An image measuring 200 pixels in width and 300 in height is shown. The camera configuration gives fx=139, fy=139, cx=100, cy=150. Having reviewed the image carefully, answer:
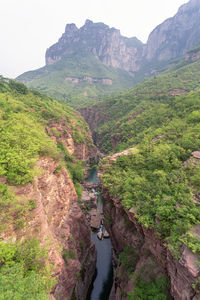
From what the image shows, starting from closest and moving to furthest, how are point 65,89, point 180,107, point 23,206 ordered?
point 23,206 < point 180,107 < point 65,89

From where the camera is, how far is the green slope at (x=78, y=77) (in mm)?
103500

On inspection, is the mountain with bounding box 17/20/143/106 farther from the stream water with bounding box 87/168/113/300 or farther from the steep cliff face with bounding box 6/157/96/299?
the stream water with bounding box 87/168/113/300

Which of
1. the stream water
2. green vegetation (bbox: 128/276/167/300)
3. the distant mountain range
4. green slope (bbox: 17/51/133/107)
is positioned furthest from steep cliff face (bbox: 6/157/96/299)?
green slope (bbox: 17/51/133/107)

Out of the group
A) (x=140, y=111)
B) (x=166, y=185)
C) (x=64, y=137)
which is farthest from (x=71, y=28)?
(x=166, y=185)

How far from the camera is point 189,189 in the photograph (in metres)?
10.9

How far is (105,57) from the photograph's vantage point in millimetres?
158125

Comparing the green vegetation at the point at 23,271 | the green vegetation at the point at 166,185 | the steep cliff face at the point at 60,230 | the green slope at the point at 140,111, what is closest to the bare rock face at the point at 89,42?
the green slope at the point at 140,111

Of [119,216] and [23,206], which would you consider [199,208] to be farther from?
[23,206]

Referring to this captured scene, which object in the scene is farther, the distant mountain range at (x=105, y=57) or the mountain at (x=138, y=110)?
the distant mountain range at (x=105, y=57)

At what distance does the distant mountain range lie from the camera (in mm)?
111062

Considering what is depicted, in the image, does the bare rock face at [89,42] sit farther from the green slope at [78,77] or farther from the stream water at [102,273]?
the stream water at [102,273]

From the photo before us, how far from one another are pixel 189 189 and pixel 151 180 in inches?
131

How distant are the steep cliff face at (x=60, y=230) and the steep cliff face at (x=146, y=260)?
4.16 meters

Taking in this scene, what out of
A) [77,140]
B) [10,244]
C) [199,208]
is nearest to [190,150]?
[199,208]
